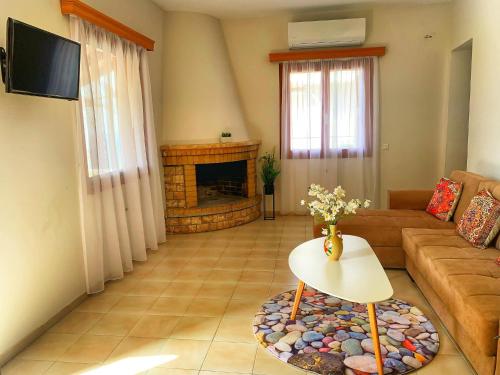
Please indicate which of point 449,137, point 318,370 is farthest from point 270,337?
point 449,137

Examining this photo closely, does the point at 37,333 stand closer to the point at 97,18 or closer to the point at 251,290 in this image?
the point at 251,290

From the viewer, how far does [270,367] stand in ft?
6.97

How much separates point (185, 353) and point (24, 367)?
3.05 ft

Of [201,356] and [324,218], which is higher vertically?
[324,218]

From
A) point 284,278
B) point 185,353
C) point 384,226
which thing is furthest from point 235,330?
point 384,226

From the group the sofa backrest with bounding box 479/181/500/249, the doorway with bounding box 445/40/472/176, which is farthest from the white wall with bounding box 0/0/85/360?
the doorway with bounding box 445/40/472/176

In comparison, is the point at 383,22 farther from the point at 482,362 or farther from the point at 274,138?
the point at 482,362

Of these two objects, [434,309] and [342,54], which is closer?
[434,309]

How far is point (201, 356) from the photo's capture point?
7.38ft

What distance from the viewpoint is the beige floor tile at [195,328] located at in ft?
8.09

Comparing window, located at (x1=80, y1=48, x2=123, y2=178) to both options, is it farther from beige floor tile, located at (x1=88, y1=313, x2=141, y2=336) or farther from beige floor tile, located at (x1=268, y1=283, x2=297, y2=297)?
beige floor tile, located at (x1=268, y1=283, x2=297, y2=297)

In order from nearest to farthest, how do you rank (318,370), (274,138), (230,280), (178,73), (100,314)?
(318,370)
(100,314)
(230,280)
(178,73)
(274,138)

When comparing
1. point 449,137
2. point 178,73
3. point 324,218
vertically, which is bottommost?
point 324,218

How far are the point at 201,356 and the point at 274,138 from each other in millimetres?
3797
